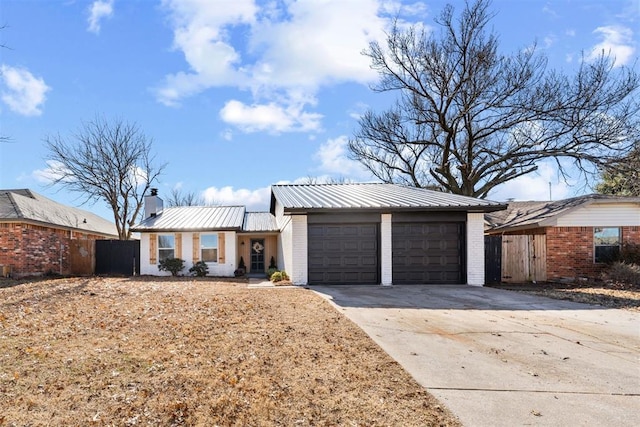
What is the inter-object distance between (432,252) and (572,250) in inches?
250

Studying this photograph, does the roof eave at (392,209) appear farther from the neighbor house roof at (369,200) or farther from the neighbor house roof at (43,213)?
the neighbor house roof at (43,213)

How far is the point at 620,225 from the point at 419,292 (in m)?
9.91

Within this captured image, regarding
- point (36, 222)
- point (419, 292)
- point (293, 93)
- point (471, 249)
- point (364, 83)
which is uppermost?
point (364, 83)

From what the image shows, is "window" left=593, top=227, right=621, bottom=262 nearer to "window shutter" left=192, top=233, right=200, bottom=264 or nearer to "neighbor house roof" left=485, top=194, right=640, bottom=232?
"neighbor house roof" left=485, top=194, right=640, bottom=232

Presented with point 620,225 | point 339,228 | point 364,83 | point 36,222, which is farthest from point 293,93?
point 620,225

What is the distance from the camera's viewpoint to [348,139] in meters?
26.7

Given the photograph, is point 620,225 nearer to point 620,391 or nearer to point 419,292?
point 419,292

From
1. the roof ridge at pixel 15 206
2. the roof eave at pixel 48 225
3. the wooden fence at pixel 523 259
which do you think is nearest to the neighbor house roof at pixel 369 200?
the wooden fence at pixel 523 259

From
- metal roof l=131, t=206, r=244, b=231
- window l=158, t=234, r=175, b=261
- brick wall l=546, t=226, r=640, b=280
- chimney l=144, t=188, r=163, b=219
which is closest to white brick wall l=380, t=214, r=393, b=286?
brick wall l=546, t=226, r=640, b=280

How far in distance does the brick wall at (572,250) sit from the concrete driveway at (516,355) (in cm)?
599

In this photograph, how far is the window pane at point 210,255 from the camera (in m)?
16.9

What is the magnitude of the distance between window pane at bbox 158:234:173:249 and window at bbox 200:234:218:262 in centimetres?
146

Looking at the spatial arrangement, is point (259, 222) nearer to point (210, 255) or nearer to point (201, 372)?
point (210, 255)

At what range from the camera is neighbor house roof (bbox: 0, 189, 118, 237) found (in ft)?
51.4
